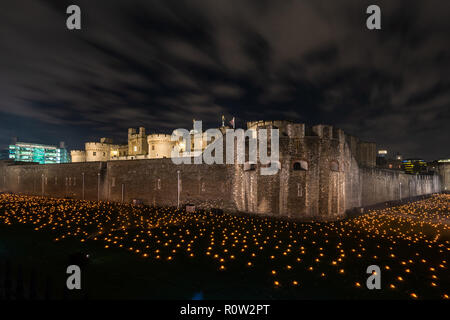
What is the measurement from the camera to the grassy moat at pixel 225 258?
232 inches

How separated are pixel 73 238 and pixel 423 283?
45.6 ft

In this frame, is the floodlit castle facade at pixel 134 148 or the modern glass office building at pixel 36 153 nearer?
the floodlit castle facade at pixel 134 148

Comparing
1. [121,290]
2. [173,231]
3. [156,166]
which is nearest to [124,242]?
[173,231]

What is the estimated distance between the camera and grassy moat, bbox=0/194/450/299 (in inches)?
232

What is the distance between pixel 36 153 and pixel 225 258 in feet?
548

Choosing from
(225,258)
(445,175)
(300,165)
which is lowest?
(225,258)

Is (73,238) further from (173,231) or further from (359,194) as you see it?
(359,194)

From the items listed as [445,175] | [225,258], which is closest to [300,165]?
[225,258]

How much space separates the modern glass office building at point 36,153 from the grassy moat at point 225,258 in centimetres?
14361

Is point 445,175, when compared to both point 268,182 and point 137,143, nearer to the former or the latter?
point 268,182

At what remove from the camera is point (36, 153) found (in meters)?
132

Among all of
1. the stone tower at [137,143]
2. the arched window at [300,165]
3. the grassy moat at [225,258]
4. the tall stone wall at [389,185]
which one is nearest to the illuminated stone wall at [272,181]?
the arched window at [300,165]
